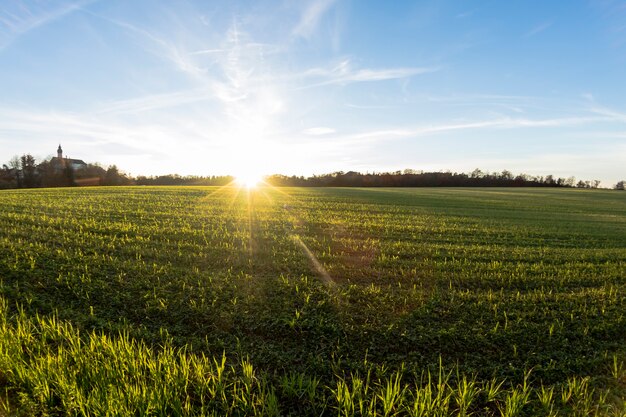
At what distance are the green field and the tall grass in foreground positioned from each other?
0.02 metres

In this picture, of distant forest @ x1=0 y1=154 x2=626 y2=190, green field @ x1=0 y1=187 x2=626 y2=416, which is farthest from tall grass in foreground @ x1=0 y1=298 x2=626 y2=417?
distant forest @ x1=0 y1=154 x2=626 y2=190

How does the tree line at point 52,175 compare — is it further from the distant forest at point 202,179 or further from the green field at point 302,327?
the green field at point 302,327

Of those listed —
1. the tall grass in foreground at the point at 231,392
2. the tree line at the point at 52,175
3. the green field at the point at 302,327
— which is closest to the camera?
the tall grass in foreground at the point at 231,392

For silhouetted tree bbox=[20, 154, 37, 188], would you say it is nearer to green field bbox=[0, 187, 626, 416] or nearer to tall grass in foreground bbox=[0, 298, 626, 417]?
green field bbox=[0, 187, 626, 416]

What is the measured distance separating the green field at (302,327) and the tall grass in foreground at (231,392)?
25 millimetres

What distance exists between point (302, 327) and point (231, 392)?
2.00 metres

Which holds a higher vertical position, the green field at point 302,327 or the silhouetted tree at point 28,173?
the silhouetted tree at point 28,173

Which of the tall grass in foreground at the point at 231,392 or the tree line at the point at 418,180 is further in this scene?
the tree line at the point at 418,180

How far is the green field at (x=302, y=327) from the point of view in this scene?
4.21 metres

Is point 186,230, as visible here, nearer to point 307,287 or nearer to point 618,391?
point 307,287

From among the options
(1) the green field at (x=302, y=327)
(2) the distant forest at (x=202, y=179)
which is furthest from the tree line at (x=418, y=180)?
(1) the green field at (x=302, y=327)

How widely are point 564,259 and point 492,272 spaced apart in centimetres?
376

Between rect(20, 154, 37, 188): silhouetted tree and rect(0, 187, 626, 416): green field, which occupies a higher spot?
rect(20, 154, 37, 188): silhouetted tree

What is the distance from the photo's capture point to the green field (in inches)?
166
